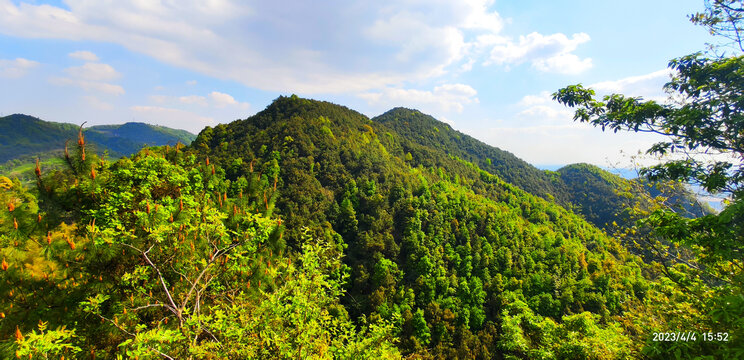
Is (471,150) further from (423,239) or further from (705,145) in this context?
(705,145)

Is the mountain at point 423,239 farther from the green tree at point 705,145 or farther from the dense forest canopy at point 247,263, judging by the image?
the green tree at point 705,145

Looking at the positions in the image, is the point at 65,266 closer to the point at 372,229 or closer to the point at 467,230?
the point at 372,229

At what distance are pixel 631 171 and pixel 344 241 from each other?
1712 inches

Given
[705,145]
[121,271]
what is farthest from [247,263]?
[705,145]

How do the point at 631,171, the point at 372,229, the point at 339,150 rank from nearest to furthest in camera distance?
the point at 631,171 → the point at 372,229 → the point at 339,150

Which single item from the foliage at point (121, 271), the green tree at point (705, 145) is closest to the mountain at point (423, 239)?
the green tree at point (705, 145)

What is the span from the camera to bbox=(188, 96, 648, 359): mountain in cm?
3653

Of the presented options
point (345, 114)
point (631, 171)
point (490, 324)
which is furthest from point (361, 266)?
point (345, 114)

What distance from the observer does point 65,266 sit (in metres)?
5.06

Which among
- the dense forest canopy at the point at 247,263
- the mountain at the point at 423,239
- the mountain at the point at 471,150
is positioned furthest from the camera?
the mountain at the point at 471,150

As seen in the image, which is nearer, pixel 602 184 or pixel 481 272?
pixel 481 272

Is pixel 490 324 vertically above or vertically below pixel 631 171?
below

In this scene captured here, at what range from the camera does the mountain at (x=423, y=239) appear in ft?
120

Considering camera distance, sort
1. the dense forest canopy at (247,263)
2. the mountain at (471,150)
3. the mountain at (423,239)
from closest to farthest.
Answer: the dense forest canopy at (247,263)
the mountain at (423,239)
the mountain at (471,150)
